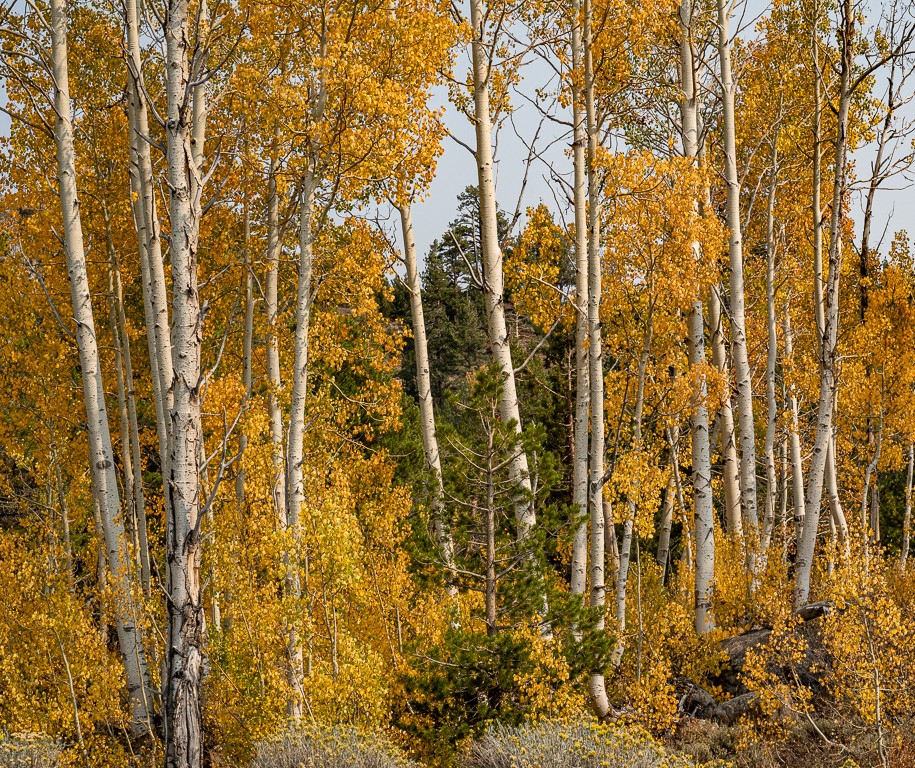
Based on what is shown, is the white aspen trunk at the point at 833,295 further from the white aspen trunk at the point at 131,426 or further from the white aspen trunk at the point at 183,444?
the white aspen trunk at the point at 131,426

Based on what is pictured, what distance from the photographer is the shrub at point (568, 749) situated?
572cm

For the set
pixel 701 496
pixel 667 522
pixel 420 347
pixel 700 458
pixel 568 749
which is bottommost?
pixel 568 749

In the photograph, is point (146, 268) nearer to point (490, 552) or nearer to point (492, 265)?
point (492, 265)

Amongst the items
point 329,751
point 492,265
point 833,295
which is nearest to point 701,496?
point 833,295

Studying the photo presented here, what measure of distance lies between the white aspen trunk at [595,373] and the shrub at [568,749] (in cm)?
142

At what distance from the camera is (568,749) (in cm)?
588

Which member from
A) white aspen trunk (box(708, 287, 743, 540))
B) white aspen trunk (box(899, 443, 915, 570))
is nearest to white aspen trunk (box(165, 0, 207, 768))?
white aspen trunk (box(708, 287, 743, 540))

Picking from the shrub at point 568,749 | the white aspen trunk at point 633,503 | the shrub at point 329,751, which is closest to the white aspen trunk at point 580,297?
the white aspen trunk at point 633,503

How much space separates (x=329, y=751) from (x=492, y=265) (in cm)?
435

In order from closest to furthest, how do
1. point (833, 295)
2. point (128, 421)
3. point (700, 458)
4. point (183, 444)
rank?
point (183, 444) < point (833, 295) < point (700, 458) < point (128, 421)

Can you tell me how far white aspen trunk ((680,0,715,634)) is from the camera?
877 centimetres

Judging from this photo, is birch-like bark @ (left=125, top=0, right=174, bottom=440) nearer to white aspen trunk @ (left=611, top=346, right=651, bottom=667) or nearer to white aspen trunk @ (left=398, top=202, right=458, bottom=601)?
white aspen trunk @ (left=398, top=202, right=458, bottom=601)

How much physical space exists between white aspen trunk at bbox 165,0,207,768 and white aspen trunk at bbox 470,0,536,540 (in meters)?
3.46

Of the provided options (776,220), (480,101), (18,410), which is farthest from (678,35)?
(18,410)
